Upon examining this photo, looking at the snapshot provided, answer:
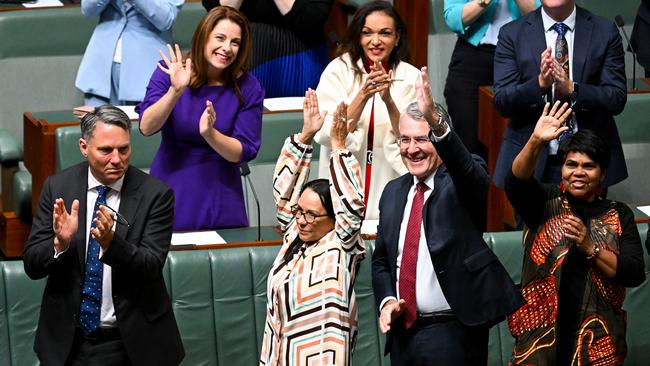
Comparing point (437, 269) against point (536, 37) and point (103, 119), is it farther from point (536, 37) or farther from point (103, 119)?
point (536, 37)

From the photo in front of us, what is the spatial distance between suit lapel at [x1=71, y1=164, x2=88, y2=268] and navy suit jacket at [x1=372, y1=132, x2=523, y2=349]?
0.86 m

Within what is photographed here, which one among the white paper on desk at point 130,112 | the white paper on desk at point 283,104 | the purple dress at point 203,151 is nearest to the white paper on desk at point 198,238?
the purple dress at point 203,151

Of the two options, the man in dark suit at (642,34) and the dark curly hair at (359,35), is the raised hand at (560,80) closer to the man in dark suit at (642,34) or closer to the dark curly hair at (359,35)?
the dark curly hair at (359,35)

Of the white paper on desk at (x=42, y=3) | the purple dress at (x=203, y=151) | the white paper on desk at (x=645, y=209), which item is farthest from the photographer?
the white paper on desk at (x=42, y=3)

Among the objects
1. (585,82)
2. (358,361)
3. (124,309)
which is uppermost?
(585,82)

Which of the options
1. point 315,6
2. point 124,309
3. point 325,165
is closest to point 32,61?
point 315,6

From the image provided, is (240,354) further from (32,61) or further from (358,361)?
(32,61)

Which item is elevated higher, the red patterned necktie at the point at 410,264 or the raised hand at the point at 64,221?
the raised hand at the point at 64,221

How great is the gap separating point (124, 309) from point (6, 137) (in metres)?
2.62

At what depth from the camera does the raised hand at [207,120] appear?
4762mm

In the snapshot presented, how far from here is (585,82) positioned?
5203 millimetres

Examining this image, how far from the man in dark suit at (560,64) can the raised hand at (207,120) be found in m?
1.08

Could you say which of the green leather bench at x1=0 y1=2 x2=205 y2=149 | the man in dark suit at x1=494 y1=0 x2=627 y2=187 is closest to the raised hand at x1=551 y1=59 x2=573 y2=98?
the man in dark suit at x1=494 y1=0 x2=627 y2=187

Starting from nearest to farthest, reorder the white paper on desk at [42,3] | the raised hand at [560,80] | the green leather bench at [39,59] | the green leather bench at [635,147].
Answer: the raised hand at [560,80]
the green leather bench at [635,147]
the green leather bench at [39,59]
the white paper on desk at [42,3]
